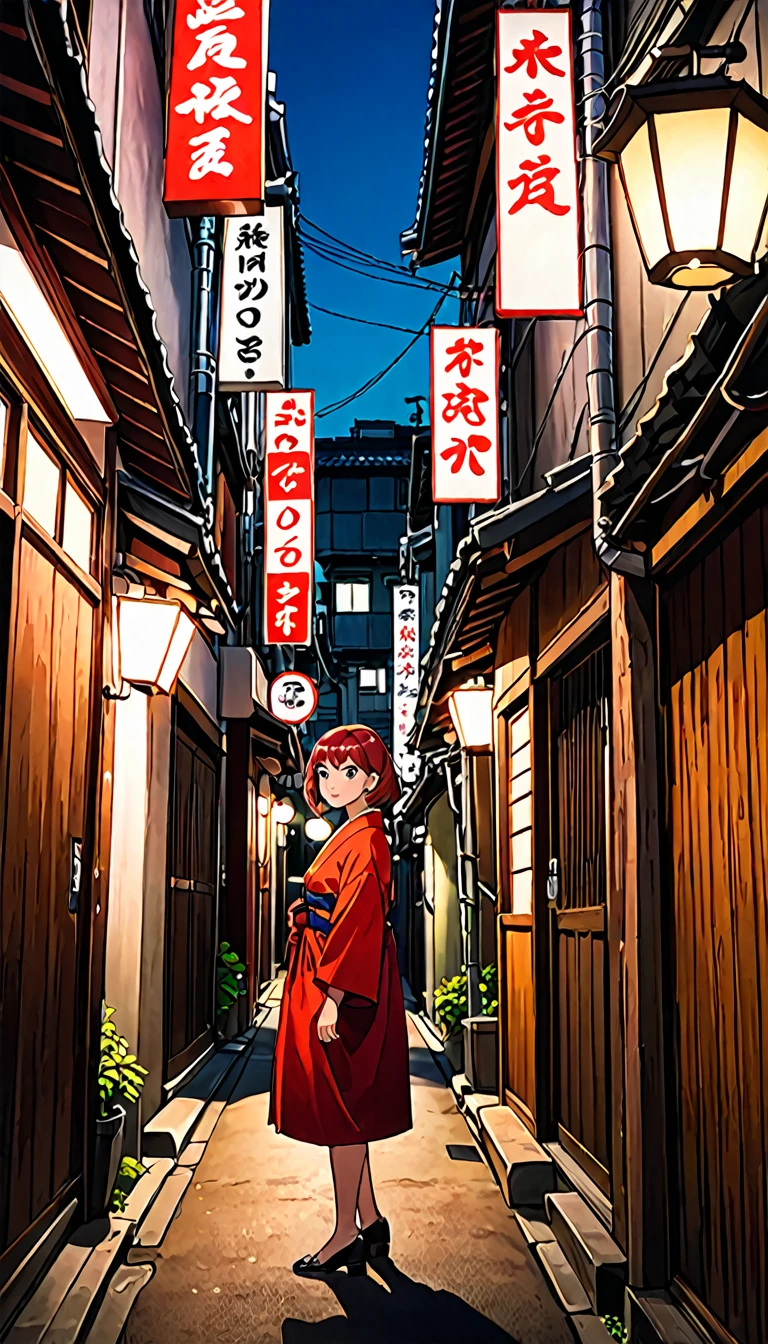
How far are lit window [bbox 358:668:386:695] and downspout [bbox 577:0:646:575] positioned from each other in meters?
33.0

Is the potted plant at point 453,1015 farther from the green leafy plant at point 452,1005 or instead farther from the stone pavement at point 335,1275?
the stone pavement at point 335,1275

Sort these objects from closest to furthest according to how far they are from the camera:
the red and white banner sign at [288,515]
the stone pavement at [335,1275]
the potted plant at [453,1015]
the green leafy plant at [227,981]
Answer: the stone pavement at [335,1275] < the potted plant at [453,1015] < the green leafy plant at [227,981] < the red and white banner sign at [288,515]

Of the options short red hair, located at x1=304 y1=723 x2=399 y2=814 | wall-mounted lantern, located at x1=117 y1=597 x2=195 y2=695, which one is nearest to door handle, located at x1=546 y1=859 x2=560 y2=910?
short red hair, located at x1=304 y1=723 x2=399 y2=814

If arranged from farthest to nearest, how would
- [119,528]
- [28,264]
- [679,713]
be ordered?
1. [119,528]
2. [679,713]
3. [28,264]

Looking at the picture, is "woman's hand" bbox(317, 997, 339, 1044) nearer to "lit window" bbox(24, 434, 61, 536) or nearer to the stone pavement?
the stone pavement

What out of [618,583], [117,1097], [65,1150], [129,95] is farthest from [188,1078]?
[129,95]

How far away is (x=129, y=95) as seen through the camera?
938cm

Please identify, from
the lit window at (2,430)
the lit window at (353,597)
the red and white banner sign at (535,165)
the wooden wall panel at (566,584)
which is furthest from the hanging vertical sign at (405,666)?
the lit window at (2,430)

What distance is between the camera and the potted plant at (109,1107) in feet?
22.7

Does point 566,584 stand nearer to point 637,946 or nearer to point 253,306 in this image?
point 637,946

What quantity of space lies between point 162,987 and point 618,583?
219 inches

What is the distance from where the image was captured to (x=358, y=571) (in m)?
41.5

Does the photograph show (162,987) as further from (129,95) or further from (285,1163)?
(129,95)

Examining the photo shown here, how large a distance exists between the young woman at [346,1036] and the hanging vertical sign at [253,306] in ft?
25.3
